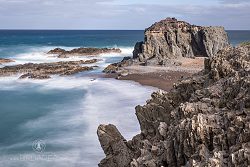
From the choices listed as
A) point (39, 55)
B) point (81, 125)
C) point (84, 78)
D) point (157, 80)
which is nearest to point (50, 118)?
point (81, 125)

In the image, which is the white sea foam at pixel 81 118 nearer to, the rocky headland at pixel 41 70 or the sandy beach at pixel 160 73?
the sandy beach at pixel 160 73

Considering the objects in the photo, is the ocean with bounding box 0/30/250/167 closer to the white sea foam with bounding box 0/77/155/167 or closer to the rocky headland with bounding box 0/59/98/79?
the white sea foam with bounding box 0/77/155/167

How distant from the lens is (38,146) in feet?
95.9

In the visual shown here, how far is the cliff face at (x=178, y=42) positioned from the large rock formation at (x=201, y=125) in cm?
5422

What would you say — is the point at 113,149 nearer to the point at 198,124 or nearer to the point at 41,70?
the point at 198,124

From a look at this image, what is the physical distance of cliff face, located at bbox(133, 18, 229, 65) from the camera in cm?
7425

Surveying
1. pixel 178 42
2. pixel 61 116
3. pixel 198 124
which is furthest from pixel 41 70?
pixel 198 124

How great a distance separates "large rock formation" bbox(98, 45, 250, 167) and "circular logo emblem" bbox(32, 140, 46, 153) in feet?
35.7

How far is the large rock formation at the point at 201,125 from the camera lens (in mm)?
11008

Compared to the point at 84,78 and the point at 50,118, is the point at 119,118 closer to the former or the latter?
the point at 50,118

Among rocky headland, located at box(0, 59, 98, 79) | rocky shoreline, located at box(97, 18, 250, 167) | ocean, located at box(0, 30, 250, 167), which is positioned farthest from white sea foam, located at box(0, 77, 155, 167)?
rocky shoreline, located at box(97, 18, 250, 167)

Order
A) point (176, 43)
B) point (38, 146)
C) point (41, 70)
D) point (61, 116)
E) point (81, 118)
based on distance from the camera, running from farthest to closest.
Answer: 1. point (176, 43)
2. point (41, 70)
3. point (61, 116)
4. point (81, 118)
5. point (38, 146)

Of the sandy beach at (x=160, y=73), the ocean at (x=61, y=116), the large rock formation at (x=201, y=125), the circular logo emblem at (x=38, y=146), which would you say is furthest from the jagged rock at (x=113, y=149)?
the sandy beach at (x=160, y=73)

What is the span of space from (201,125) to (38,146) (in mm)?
19764
